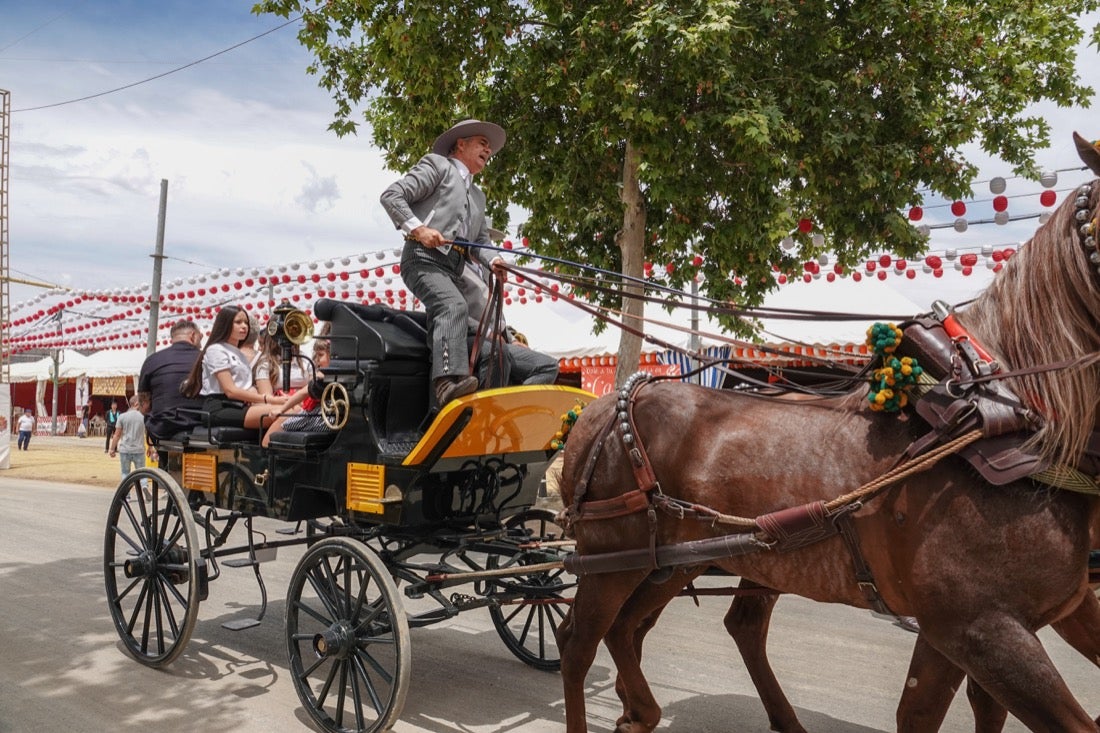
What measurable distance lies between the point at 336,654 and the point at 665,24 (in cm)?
542

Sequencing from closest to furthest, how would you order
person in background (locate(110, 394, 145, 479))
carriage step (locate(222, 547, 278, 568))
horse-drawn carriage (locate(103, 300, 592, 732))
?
horse-drawn carriage (locate(103, 300, 592, 732))
carriage step (locate(222, 547, 278, 568))
person in background (locate(110, 394, 145, 479))

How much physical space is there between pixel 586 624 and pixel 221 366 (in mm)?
3065

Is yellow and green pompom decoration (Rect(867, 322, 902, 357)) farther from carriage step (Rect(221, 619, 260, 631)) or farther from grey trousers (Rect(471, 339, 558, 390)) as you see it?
carriage step (Rect(221, 619, 260, 631))

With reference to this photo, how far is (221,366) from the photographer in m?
5.63

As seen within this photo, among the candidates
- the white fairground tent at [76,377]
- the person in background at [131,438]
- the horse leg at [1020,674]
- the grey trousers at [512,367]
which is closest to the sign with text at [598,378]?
the person in background at [131,438]

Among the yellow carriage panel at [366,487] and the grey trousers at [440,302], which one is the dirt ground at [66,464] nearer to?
the yellow carriage panel at [366,487]

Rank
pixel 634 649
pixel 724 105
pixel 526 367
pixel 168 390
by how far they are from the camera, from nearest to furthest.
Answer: pixel 634 649 → pixel 526 367 → pixel 168 390 → pixel 724 105

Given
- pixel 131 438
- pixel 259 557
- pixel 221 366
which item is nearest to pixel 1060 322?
pixel 259 557

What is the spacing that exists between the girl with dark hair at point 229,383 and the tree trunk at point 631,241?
148 inches

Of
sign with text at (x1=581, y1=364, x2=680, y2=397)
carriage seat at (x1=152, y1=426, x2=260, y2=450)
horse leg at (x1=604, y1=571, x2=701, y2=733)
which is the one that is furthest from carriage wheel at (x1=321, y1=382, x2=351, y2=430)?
sign with text at (x1=581, y1=364, x2=680, y2=397)

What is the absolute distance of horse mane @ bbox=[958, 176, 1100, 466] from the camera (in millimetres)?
2631

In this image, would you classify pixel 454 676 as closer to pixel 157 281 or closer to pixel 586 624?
pixel 586 624

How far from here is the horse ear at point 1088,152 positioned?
255cm

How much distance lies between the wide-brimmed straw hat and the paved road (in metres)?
2.85
